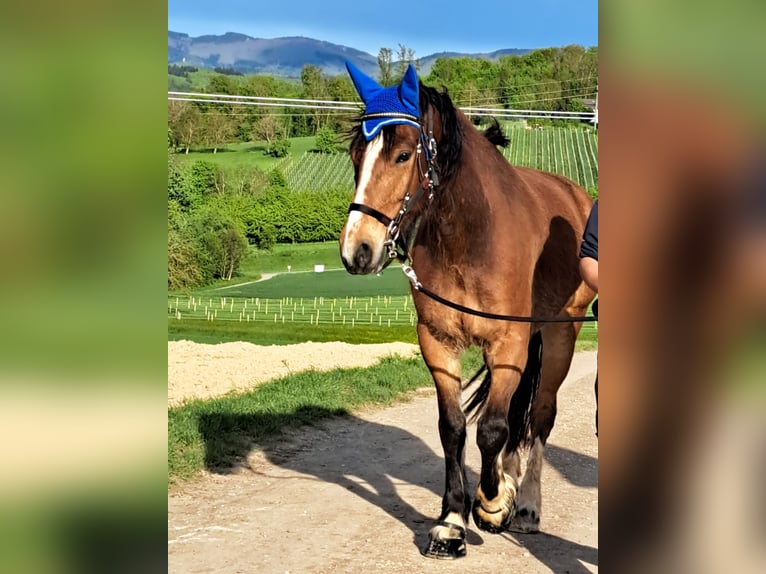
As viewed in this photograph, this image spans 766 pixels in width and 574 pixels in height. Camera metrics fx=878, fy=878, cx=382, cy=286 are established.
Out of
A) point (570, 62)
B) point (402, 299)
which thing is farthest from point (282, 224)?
point (570, 62)

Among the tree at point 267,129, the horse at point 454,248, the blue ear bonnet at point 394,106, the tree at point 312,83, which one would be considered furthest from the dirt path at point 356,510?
the tree at point 312,83

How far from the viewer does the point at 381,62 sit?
20.7 m

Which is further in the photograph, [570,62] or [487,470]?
[570,62]

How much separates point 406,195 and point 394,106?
0.44m

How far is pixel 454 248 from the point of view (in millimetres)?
4535

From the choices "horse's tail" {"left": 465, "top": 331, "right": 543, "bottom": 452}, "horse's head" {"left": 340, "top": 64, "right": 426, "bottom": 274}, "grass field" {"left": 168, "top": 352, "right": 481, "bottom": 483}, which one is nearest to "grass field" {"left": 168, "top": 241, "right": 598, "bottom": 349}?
"grass field" {"left": 168, "top": 352, "right": 481, "bottom": 483}

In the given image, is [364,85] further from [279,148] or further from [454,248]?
[279,148]

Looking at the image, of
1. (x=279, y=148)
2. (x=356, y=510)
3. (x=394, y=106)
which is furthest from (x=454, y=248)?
(x=279, y=148)

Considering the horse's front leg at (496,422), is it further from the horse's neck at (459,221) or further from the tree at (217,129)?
the tree at (217,129)

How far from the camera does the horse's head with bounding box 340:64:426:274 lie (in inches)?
161

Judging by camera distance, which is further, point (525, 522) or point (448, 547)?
point (525, 522)

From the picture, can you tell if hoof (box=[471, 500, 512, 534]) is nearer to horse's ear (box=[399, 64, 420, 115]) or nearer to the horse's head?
the horse's head

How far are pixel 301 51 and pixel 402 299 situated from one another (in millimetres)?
16214
